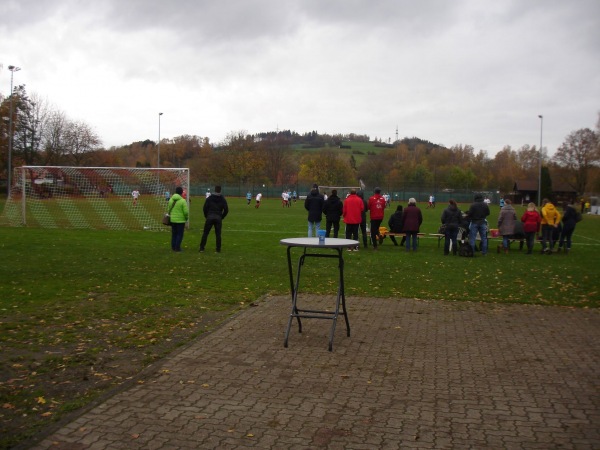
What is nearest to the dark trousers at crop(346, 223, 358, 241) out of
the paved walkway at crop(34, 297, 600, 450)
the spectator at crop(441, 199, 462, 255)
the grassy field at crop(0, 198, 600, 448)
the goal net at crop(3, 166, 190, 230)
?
the grassy field at crop(0, 198, 600, 448)

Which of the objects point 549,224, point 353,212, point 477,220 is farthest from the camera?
point 549,224

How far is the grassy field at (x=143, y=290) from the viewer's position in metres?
5.43

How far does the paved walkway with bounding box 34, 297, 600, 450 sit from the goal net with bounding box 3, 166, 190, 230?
1874 centimetres

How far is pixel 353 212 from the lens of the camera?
15.8 m

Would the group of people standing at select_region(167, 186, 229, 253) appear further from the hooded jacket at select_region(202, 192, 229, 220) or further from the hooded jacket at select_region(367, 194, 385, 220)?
the hooded jacket at select_region(367, 194, 385, 220)

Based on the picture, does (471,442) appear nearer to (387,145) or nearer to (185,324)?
(185,324)

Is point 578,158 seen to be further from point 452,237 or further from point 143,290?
point 143,290

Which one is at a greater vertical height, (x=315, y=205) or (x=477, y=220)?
(x=315, y=205)

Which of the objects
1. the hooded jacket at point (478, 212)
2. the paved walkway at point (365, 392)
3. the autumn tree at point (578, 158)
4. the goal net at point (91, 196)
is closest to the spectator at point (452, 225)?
the hooded jacket at point (478, 212)

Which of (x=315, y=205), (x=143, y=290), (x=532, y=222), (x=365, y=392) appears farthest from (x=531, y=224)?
(x=365, y=392)

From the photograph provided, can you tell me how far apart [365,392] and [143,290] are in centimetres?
569

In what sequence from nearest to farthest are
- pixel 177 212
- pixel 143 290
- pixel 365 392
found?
pixel 365 392 → pixel 143 290 → pixel 177 212

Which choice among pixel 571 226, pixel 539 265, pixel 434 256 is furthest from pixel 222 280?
pixel 571 226

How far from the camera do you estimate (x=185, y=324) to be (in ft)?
24.6
